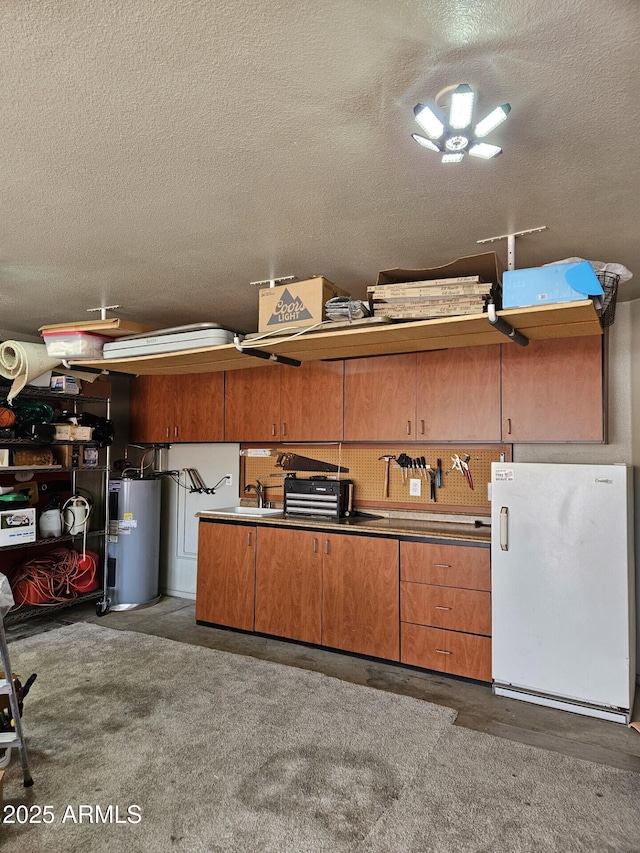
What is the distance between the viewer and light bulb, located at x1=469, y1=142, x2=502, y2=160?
171 centimetres

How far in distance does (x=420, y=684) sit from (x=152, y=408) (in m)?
3.57

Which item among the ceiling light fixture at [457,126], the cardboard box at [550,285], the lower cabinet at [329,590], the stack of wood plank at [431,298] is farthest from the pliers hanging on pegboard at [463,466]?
the ceiling light fixture at [457,126]

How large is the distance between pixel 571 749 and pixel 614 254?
255cm

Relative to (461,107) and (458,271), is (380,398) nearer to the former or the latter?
(458,271)

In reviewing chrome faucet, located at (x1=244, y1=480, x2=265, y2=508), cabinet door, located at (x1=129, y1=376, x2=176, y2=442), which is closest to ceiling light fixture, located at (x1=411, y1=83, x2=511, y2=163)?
chrome faucet, located at (x1=244, y1=480, x2=265, y2=508)

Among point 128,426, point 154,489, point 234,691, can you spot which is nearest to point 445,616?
point 234,691

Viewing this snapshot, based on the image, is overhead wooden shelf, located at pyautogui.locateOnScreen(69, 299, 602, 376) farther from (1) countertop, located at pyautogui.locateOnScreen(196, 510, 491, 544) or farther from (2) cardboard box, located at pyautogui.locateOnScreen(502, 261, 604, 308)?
(1) countertop, located at pyautogui.locateOnScreen(196, 510, 491, 544)

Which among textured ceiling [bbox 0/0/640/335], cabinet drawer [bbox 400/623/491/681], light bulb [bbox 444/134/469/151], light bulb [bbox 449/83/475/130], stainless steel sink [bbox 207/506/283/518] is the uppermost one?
textured ceiling [bbox 0/0/640/335]

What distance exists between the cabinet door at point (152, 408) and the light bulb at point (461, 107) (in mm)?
4097

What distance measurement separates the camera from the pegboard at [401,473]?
394 centimetres

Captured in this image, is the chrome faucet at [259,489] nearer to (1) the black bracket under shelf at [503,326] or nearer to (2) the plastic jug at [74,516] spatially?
(2) the plastic jug at [74,516]

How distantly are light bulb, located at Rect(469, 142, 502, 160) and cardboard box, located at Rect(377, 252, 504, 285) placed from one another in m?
0.68

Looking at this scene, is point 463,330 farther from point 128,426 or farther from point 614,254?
point 128,426

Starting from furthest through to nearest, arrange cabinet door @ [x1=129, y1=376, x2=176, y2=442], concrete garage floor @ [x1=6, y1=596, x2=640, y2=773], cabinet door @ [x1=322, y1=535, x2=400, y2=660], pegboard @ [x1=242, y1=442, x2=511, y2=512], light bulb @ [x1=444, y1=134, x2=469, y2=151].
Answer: cabinet door @ [x1=129, y1=376, x2=176, y2=442], pegboard @ [x1=242, y1=442, x2=511, y2=512], cabinet door @ [x1=322, y1=535, x2=400, y2=660], concrete garage floor @ [x1=6, y1=596, x2=640, y2=773], light bulb @ [x1=444, y1=134, x2=469, y2=151]
